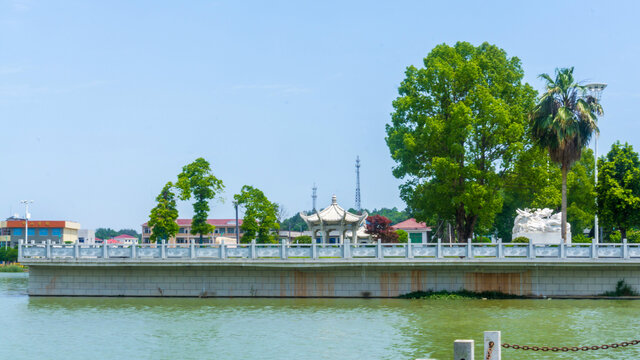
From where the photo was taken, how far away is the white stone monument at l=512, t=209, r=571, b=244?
130 ft

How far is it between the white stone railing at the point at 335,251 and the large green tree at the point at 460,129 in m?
7.65

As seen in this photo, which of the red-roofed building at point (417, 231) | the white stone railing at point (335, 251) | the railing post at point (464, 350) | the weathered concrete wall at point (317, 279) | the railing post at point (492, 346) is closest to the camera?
the railing post at point (464, 350)

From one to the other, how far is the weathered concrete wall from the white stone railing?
20.7 inches

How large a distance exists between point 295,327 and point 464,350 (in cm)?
1293

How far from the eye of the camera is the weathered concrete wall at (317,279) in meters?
33.9

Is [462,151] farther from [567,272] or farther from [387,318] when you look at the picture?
[387,318]

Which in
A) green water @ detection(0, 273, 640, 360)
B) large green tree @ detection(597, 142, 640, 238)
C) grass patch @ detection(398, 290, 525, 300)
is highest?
large green tree @ detection(597, 142, 640, 238)

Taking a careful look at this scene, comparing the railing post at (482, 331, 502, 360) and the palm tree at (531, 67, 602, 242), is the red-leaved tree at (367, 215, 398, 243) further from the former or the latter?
the railing post at (482, 331, 502, 360)

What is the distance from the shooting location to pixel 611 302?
106 feet

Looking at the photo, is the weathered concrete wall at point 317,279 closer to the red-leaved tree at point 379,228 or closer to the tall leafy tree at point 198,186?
the tall leafy tree at point 198,186

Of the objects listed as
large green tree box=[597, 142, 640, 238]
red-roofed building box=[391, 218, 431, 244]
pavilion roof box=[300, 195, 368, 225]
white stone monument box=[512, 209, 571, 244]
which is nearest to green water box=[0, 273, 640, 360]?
white stone monument box=[512, 209, 571, 244]

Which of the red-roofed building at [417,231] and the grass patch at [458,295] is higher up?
the red-roofed building at [417,231]

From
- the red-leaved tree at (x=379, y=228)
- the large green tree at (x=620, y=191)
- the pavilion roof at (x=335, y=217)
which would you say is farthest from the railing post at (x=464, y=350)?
the red-leaved tree at (x=379, y=228)

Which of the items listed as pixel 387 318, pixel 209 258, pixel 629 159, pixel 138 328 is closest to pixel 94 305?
pixel 209 258
